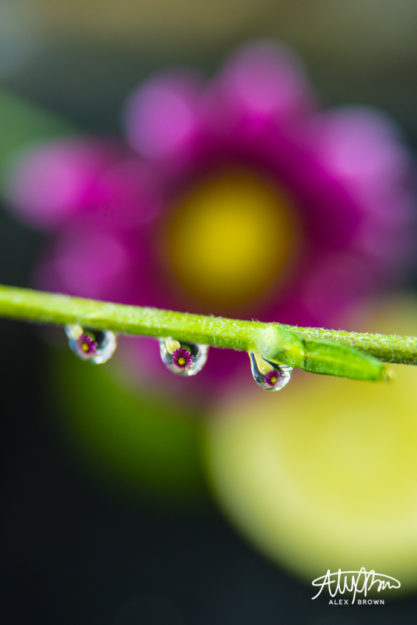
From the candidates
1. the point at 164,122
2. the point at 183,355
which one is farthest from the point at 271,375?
the point at 164,122

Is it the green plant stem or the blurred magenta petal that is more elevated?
the blurred magenta petal

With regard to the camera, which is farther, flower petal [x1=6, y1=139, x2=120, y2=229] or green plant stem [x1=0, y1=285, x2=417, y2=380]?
flower petal [x1=6, y1=139, x2=120, y2=229]

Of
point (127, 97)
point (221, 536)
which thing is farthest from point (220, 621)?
point (127, 97)

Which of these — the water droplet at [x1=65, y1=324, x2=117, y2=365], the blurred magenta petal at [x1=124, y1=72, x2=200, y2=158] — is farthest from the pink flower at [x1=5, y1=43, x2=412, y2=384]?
the water droplet at [x1=65, y1=324, x2=117, y2=365]

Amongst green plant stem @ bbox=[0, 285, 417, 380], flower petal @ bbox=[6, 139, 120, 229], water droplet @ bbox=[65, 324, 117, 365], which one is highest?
flower petal @ bbox=[6, 139, 120, 229]

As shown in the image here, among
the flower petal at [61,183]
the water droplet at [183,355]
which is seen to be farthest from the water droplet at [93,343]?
the flower petal at [61,183]

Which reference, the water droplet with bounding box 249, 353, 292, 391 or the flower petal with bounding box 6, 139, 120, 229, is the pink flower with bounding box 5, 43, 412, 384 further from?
the water droplet with bounding box 249, 353, 292, 391

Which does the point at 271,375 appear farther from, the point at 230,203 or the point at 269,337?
the point at 230,203
